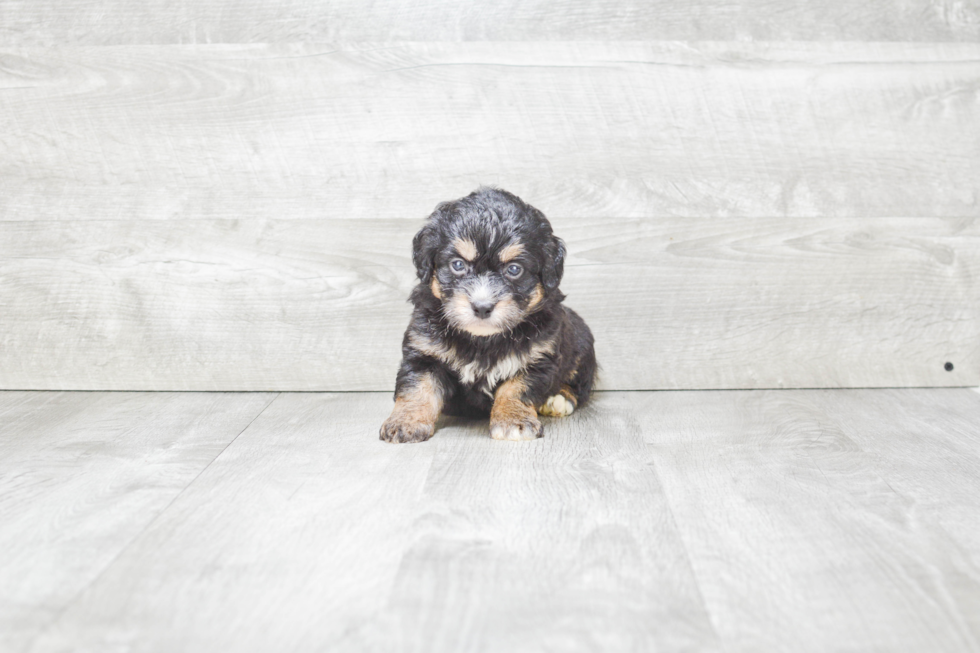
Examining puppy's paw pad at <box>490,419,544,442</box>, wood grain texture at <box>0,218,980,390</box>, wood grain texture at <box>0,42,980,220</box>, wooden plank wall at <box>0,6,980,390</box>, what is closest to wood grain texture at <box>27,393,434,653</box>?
puppy's paw pad at <box>490,419,544,442</box>

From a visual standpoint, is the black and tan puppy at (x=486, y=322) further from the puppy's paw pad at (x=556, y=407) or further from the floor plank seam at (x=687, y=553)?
the floor plank seam at (x=687, y=553)

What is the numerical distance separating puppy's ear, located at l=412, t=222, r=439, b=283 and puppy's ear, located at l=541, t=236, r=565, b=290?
35cm

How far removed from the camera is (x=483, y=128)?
133 inches

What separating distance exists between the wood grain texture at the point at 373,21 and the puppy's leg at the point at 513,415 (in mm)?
1426

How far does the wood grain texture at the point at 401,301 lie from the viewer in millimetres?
3449

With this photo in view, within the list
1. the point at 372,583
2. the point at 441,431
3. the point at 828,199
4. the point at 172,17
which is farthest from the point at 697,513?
the point at 172,17

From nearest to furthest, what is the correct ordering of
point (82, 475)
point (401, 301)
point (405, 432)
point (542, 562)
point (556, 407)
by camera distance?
point (542, 562) → point (82, 475) → point (405, 432) → point (556, 407) → point (401, 301)

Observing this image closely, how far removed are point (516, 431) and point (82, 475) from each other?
1276mm

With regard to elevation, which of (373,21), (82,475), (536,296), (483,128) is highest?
(373,21)

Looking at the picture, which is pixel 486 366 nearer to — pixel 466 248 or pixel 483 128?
pixel 466 248

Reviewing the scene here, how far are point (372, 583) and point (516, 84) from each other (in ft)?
7.33

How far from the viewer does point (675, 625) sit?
5.18ft

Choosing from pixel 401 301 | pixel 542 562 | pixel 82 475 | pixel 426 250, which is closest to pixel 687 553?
pixel 542 562

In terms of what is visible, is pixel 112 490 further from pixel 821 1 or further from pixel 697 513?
pixel 821 1
